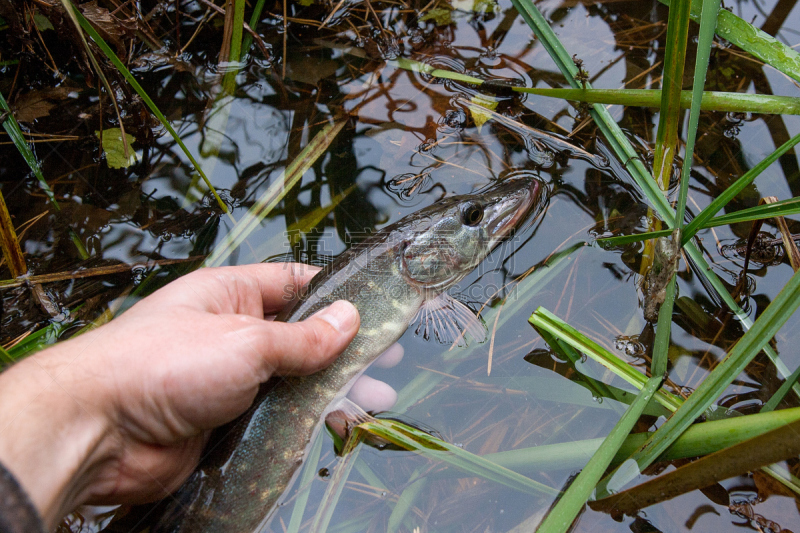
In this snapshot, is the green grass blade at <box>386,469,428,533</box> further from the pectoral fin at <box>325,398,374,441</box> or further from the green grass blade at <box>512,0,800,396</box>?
the green grass blade at <box>512,0,800,396</box>

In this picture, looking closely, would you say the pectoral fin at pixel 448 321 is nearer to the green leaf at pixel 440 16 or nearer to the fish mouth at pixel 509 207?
the fish mouth at pixel 509 207

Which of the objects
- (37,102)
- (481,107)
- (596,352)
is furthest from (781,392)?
(37,102)

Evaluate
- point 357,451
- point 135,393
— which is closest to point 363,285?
point 357,451

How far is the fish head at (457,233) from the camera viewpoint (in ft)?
8.48

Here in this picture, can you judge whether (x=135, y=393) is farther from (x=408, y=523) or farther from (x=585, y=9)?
(x=585, y=9)

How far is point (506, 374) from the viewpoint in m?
2.50

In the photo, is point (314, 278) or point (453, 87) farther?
point (453, 87)

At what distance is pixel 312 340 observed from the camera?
6.95 ft

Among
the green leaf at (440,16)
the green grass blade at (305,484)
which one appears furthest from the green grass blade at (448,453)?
the green leaf at (440,16)

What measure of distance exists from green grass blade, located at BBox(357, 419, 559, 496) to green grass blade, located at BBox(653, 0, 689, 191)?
1.76 metres

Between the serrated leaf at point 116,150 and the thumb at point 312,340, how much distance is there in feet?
6.22

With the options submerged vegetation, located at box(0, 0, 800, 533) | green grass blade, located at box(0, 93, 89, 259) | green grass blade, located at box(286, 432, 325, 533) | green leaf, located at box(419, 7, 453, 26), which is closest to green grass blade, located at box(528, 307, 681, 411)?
submerged vegetation, located at box(0, 0, 800, 533)

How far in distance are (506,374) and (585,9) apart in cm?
286

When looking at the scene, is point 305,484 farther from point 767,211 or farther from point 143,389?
point 767,211
